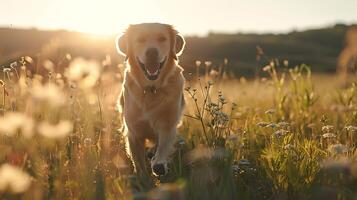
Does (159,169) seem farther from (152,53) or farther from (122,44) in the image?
(122,44)

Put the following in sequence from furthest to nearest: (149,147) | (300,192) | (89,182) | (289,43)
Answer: (289,43) < (149,147) < (300,192) < (89,182)

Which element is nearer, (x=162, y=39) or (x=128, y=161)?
(x=128, y=161)

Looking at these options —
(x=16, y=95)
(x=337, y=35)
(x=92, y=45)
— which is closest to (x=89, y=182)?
(x=16, y=95)

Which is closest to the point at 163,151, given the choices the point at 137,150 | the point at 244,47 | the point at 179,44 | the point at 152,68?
the point at 137,150

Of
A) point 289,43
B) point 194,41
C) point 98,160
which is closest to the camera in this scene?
point 98,160

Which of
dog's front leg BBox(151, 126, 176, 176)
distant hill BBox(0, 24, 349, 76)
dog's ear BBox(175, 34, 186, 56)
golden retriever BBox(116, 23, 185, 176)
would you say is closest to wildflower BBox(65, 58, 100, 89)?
golden retriever BBox(116, 23, 185, 176)

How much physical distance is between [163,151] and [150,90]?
99 cm

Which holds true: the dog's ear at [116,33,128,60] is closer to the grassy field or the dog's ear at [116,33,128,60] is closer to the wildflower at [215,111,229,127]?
the grassy field

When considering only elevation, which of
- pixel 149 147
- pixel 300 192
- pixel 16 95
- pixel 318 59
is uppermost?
pixel 16 95

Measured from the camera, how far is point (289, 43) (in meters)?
78.8

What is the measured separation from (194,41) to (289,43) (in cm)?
1635

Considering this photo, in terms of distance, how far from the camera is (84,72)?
19.2ft

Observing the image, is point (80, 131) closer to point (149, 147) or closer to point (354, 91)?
point (149, 147)

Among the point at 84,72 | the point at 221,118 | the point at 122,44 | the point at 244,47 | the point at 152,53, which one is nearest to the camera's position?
the point at 221,118
